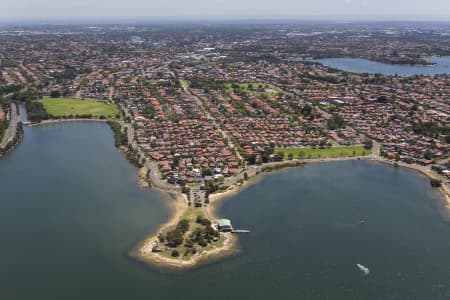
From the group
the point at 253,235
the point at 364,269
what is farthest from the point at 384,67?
the point at 364,269

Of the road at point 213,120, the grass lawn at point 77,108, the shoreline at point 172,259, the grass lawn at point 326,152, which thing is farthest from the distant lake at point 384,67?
the shoreline at point 172,259

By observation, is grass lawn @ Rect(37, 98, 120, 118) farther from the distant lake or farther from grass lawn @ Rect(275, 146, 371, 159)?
the distant lake

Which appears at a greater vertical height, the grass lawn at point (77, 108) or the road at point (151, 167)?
the grass lawn at point (77, 108)

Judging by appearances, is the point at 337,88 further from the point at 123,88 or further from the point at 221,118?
the point at 123,88

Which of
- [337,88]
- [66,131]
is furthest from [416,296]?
[337,88]

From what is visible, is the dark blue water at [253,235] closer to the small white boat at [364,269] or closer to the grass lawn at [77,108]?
the small white boat at [364,269]

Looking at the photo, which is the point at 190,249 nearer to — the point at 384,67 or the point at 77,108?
the point at 77,108
